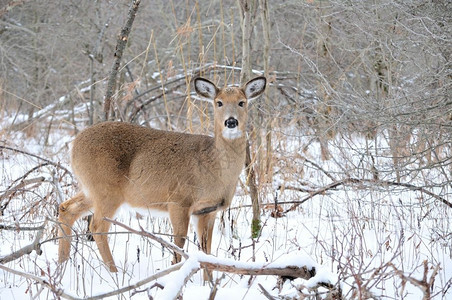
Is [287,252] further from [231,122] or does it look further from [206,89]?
[206,89]

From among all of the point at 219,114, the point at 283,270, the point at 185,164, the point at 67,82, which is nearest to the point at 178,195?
the point at 185,164

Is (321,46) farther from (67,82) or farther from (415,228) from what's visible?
(67,82)

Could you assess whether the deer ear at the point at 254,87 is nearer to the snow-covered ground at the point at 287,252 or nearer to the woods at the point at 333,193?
the woods at the point at 333,193

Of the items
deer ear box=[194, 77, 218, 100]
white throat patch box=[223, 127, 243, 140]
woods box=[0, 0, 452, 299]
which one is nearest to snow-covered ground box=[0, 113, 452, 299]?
woods box=[0, 0, 452, 299]

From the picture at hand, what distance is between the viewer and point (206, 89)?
6.02m

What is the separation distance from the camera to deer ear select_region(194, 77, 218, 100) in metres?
5.92

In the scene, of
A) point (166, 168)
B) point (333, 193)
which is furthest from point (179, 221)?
point (333, 193)

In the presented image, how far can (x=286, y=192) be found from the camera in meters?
8.12

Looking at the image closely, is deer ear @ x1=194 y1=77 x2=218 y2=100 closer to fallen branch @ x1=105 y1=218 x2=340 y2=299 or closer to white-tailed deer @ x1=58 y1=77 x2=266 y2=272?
white-tailed deer @ x1=58 y1=77 x2=266 y2=272

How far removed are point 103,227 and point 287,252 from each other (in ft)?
6.63

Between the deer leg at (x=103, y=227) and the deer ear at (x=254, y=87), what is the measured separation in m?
1.73

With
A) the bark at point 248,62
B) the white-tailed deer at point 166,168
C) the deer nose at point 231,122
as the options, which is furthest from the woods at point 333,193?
the deer nose at point 231,122

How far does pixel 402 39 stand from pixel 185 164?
2.42 m

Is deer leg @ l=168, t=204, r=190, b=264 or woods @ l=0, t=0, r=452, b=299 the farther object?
deer leg @ l=168, t=204, r=190, b=264
